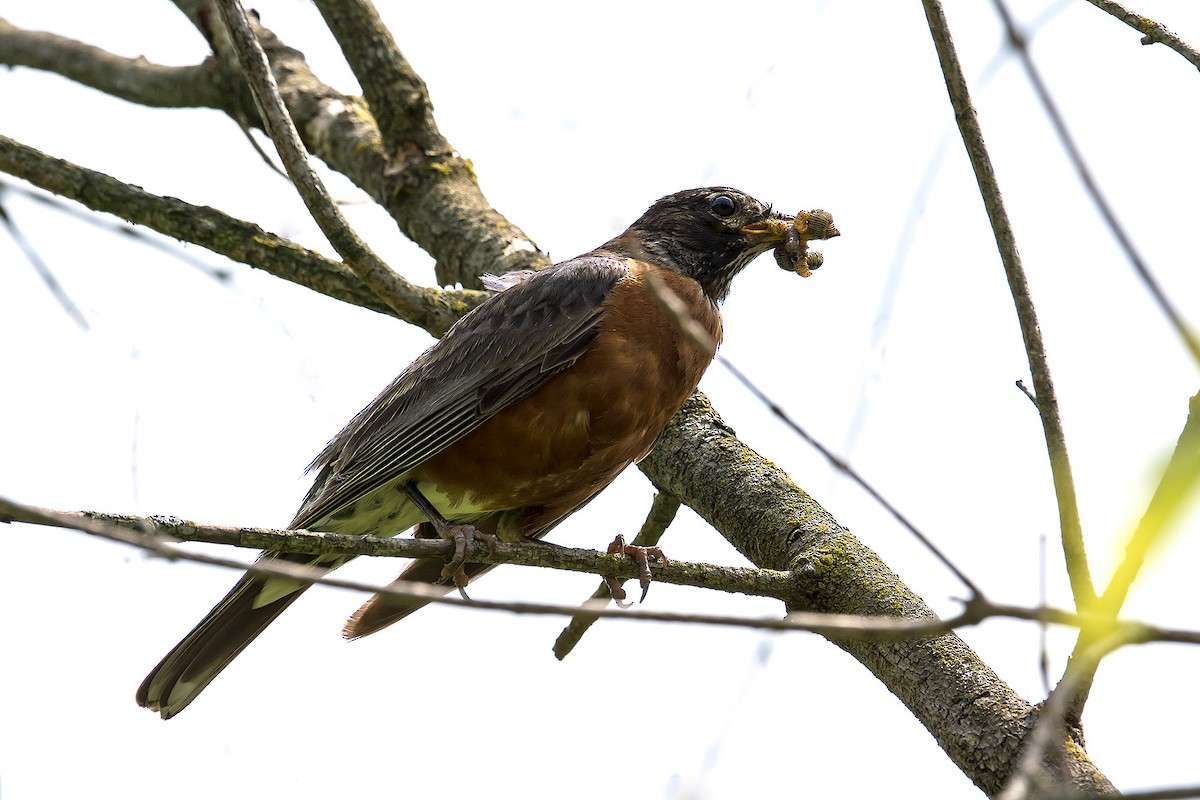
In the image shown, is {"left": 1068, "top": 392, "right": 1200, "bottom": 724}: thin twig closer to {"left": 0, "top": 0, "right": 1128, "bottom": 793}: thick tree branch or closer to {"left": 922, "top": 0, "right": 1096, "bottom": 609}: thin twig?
{"left": 0, "top": 0, "right": 1128, "bottom": 793}: thick tree branch

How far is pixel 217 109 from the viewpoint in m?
6.07


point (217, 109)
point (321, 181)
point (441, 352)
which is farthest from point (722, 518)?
point (217, 109)

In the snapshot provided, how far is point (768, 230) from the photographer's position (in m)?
5.25

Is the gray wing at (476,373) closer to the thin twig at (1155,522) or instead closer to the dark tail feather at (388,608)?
the dark tail feather at (388,608)

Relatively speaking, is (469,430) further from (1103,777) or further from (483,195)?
(1103,777)

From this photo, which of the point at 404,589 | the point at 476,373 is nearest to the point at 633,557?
the point at 476,373

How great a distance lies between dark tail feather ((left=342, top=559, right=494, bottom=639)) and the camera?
186 inches

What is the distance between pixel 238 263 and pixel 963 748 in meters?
3.24

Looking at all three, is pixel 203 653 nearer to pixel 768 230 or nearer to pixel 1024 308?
pixel 768 230

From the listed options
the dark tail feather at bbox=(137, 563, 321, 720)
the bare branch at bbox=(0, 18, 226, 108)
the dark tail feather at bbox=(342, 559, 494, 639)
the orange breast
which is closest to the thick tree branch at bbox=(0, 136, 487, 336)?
the orange breast

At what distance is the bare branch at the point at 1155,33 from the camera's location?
2.52 m

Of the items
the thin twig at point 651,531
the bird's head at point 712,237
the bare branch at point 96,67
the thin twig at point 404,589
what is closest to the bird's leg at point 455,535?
the thin twig at point 651,531

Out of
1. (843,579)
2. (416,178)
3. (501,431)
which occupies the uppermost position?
(416,178)

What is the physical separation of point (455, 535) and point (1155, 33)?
8.55ft
